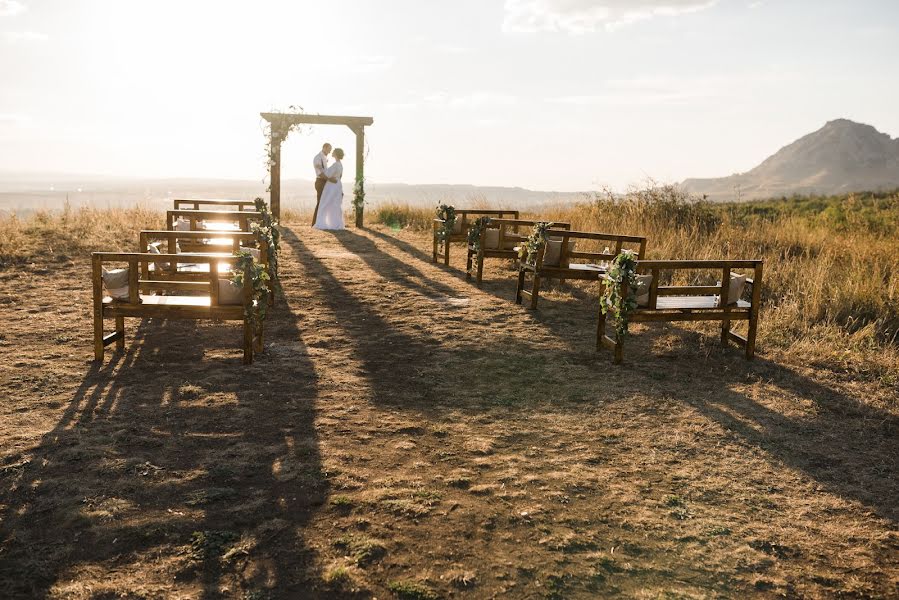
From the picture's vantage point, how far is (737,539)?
352cm

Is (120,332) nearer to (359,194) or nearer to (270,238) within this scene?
(270,238)

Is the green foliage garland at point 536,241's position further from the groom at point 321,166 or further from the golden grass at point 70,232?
the groom at point 321,166

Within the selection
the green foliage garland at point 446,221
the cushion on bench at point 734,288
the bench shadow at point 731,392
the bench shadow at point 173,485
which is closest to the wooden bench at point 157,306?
the bench shadow at point 173,485

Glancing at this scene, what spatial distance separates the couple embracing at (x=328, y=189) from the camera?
55.5ft

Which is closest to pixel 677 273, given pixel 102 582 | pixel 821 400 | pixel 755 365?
pixel 755 365

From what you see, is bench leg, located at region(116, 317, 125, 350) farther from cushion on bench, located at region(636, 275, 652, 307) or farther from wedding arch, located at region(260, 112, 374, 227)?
wedding arch, located at region(260, 112, 374, 227)

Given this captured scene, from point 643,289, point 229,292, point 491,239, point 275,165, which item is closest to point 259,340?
point 229,292

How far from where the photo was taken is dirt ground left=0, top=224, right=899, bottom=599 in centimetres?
317

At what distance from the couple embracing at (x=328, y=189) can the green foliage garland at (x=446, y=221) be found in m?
5.45

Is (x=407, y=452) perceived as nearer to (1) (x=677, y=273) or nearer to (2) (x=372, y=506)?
(2) (x=372, y=506)

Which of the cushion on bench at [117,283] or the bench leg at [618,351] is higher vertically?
the cushion on bench at [117,283]

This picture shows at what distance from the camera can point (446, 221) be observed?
12.1 metres

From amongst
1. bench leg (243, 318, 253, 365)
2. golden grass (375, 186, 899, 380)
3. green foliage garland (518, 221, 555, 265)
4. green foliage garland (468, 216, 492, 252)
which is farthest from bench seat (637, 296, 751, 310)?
green foliage garland (468, 216, 492, 252)

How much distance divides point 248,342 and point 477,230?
4867 millimetres
